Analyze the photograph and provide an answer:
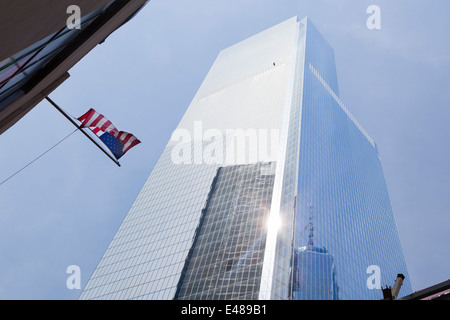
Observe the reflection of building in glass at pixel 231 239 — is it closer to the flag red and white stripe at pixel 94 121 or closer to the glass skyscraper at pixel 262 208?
the glass skyscraper at pixel 262 208

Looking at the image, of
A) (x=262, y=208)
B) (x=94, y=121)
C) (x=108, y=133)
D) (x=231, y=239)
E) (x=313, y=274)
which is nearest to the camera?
(x=94, y=121)

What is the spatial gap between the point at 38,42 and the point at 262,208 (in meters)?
94.0

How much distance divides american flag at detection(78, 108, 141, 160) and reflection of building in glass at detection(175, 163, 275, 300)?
227 ft

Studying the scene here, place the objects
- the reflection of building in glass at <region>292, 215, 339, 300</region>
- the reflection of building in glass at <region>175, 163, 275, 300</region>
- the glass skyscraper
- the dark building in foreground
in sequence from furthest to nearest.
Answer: the glass skyscraper < the reflection of building in glass at <region>175, 163, 275, 300</region> < the reflection of building in glass at <region>292, 215, 339, 300</region> < the dark building in foreground

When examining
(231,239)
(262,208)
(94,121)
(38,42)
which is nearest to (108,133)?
(94,121)

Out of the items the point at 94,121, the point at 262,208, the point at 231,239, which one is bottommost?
the point at 94,121

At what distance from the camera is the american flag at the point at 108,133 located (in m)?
16.7

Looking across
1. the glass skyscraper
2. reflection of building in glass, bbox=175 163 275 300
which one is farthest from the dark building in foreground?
reflection of building in glass, bbox=175 163 275 300

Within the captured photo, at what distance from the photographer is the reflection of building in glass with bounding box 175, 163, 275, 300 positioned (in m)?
85.7

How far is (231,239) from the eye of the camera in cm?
9750

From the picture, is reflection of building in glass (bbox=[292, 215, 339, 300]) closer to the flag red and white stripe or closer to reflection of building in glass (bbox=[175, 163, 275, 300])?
reflection of building in glass (bbox=[175, 163, 275, 300])

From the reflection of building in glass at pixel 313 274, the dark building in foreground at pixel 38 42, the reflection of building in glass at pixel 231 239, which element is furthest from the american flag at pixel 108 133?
the reflection of building in glass at pixel 313 274

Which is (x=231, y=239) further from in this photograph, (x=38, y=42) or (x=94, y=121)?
(x=38, y=42)
